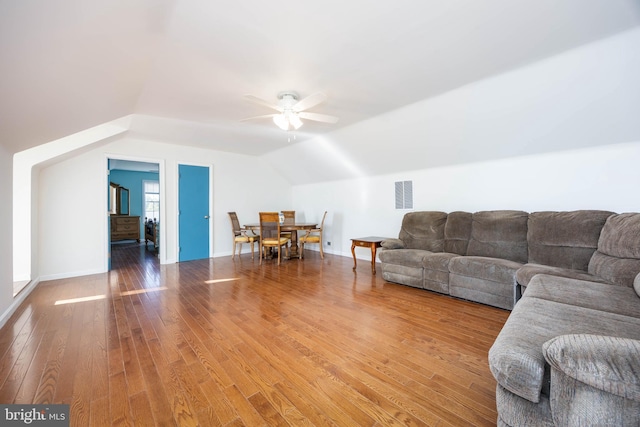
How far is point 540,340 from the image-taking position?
3.90 feet

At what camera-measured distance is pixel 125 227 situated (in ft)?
25.6

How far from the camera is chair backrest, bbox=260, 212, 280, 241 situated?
16.1 ft

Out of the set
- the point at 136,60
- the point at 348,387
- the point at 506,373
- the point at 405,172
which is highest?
the point at 136,60

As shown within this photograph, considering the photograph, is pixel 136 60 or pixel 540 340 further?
pixel 136 60

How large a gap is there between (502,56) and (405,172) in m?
2.61

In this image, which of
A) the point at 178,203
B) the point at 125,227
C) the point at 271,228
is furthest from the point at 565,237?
the point at 125,227

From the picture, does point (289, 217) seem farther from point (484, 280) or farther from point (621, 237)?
point (621, 237)

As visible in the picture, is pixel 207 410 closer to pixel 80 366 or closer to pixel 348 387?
pixel 348 387

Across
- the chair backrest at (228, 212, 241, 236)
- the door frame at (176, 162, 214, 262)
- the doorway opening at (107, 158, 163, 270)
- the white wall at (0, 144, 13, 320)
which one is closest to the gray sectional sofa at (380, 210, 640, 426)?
the chair backrest at (228, 212, 241, 236)

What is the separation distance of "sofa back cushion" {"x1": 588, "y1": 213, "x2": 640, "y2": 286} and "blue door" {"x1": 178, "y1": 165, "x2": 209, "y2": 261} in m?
6.19

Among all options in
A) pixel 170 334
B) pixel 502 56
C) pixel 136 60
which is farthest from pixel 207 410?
pixel 502 56

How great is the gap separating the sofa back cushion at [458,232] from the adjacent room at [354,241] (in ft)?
0.07

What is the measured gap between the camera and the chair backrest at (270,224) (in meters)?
4.90

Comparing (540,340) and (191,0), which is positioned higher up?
(191,0)
